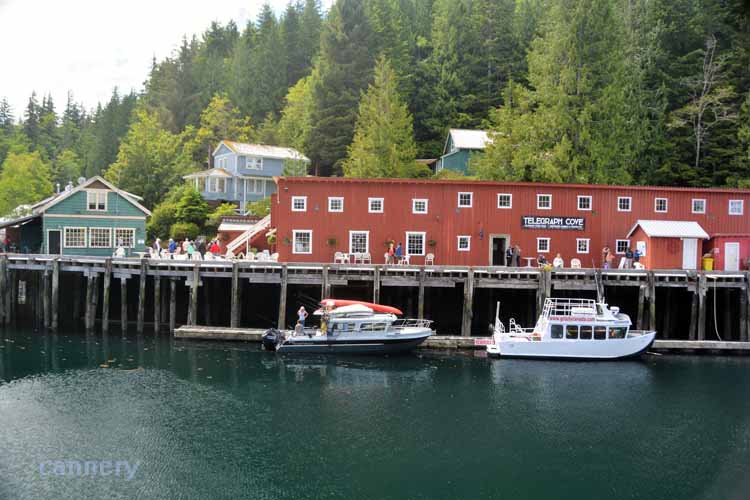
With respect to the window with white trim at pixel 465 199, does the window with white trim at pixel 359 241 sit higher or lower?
lower

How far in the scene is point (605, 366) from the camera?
33156 millimetres

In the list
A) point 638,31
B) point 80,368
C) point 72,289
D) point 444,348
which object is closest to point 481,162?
point 638,31

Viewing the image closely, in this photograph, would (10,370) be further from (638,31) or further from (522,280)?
(638,31)

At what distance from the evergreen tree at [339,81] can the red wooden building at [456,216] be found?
27015 millimetres

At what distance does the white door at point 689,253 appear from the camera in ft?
125

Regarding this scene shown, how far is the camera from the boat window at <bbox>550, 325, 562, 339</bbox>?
112 feet

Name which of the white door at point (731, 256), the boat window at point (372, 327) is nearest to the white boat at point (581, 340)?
the boat window at point (372, 327)

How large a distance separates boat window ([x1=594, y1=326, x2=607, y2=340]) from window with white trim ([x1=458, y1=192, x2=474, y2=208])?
1058 cm

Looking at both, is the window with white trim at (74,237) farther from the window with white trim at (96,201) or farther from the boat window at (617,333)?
the boat window at (617,333)

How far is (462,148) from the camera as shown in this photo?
64.8 meters

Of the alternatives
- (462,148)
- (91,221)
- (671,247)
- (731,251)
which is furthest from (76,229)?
(731,251)

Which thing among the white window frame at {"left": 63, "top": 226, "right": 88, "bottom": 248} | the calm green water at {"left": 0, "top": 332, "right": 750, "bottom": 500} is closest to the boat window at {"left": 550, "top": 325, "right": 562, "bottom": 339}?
the calm green water at {"left": 0, "top": 332, "right": 750, "bottom": 500}

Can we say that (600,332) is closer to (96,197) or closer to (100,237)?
(100,237)

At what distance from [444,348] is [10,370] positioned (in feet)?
65.1
